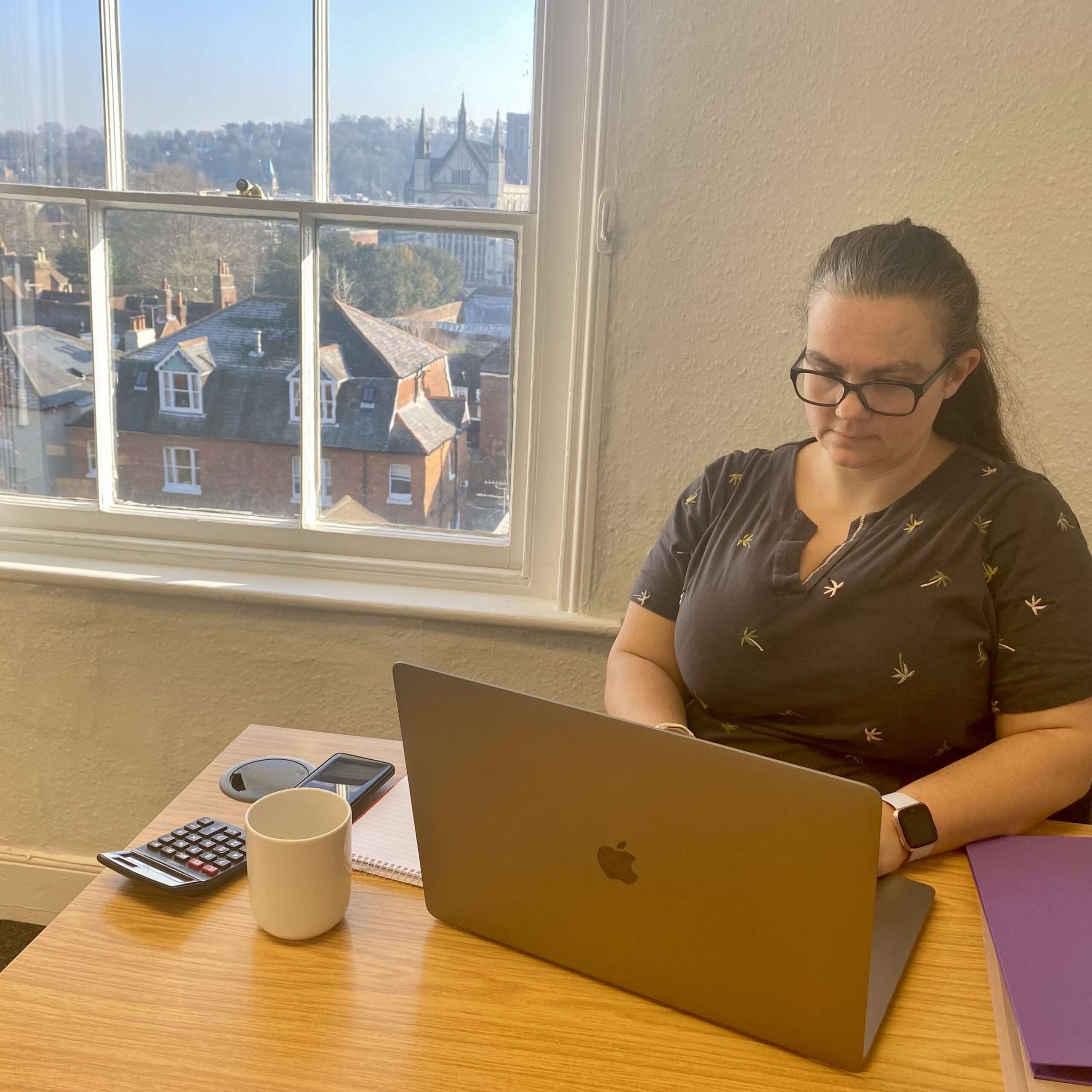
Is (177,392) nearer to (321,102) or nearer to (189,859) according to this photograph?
(321,102)

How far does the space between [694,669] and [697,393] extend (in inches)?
24.4

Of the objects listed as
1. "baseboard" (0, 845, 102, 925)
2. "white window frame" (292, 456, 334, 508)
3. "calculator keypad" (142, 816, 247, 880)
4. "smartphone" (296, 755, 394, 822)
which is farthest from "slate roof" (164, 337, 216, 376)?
"calculator keypad" (142, 816, 247, 880)

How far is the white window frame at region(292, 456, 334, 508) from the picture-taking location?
2.04m

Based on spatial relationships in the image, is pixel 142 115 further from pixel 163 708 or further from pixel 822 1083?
pixel 822 1083

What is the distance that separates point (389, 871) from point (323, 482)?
122 cm

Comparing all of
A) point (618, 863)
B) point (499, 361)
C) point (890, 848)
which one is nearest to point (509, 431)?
point (499, 361)

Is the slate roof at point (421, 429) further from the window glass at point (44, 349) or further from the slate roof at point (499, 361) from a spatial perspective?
the window glass at point (44, 349)

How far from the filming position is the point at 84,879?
213 centimetres

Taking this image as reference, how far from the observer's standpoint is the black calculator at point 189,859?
0.89 m

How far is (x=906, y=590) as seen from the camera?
3.85ft

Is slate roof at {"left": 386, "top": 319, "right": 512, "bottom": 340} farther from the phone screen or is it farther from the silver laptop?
the silver laptop

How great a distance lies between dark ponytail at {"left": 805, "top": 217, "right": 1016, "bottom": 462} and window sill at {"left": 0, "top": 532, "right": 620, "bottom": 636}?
0.75 m

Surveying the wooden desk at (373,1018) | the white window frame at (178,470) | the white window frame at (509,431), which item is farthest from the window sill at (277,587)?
the wooden desk at (373,1018)

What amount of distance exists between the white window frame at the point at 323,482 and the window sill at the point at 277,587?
5.7 inches
